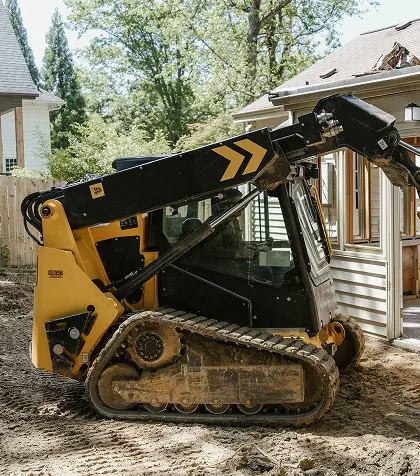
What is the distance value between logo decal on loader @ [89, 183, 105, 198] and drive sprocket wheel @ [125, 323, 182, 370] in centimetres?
109

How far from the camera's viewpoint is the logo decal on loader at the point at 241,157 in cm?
521

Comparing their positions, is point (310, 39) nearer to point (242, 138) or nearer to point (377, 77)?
point (377, 77)

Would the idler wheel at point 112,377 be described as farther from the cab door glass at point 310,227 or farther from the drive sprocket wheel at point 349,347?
the drive sprocket wheel at point 349,347

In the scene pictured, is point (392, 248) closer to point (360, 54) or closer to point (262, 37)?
point (360, 54)

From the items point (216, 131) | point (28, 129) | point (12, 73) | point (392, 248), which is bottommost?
point (392, 248)

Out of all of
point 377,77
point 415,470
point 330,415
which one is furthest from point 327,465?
point 377,77

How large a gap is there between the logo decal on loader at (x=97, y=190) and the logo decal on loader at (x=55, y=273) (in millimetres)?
663

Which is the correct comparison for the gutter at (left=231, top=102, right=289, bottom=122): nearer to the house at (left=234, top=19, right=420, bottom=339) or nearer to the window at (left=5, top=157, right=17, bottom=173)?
the house at (left=234, top=19, right=420, bottom=339)

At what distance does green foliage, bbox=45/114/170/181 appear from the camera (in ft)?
67.6

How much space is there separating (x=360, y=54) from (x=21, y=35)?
4519 cm

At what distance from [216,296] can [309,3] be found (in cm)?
2699

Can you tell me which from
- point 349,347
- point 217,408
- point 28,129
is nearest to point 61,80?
point 28,129

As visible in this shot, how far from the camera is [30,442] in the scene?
507cm

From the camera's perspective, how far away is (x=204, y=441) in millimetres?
4980
